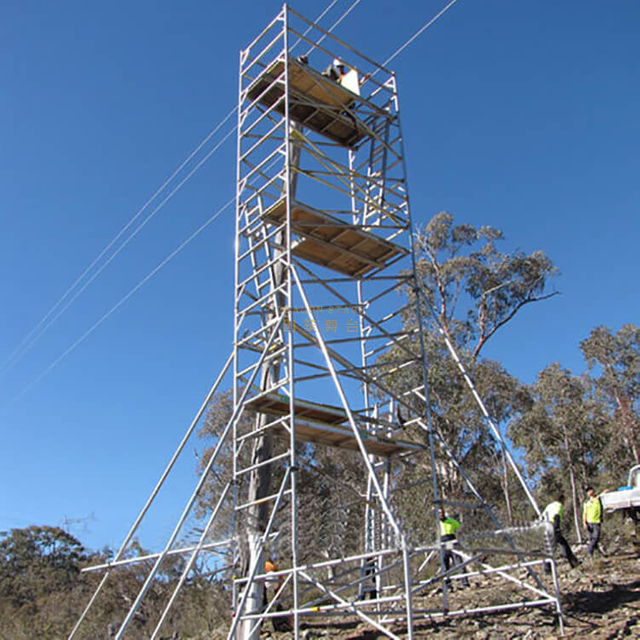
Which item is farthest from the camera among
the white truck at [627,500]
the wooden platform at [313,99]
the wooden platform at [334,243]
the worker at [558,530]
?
the white truck at [627,500]

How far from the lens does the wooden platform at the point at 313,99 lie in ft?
38.0

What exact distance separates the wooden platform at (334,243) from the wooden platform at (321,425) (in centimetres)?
267

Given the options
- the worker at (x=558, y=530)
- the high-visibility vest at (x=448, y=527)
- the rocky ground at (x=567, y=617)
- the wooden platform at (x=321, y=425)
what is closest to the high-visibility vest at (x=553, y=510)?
the worker at (x=558, y=530)

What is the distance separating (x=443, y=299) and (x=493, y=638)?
70.2 ft

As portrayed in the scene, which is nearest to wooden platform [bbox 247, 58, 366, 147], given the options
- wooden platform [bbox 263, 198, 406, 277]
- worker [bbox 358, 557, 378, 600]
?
wooden platform [bbox 263, 198, 406, 277]

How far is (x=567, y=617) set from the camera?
8141 millimetres

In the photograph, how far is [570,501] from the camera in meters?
30.8

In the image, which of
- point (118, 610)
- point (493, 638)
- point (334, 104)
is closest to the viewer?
point (493, 638)

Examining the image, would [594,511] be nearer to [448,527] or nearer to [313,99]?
[448,527]

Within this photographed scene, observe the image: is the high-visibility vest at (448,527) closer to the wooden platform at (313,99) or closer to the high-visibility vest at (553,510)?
the high-visibility vest at (553,510)

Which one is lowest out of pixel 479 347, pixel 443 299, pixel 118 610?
pixel 118 610

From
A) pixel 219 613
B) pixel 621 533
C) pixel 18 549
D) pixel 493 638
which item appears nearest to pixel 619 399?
pixel 621 533

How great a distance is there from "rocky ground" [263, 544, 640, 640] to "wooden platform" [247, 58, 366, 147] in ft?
26.4

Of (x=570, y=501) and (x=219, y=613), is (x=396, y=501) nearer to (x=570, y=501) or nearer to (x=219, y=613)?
(x=219, y=613)
